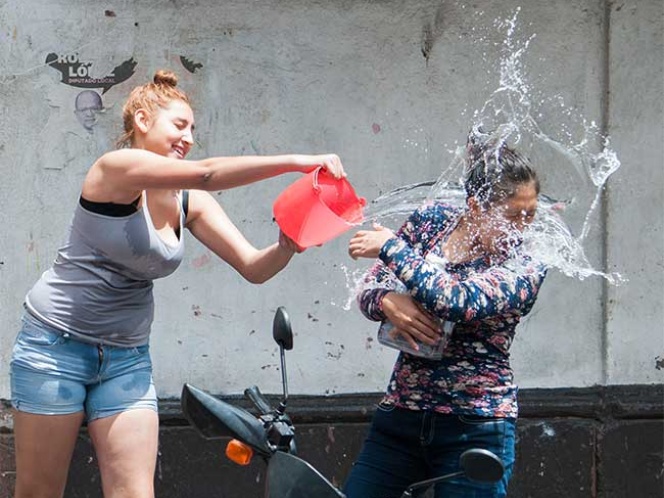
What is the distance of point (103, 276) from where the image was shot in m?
3.83

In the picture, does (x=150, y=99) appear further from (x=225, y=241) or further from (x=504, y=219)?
(x=504, y=219)

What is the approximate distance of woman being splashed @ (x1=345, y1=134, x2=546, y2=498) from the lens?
11.3 feet

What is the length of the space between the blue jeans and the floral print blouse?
39mm

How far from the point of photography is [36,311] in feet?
12.7

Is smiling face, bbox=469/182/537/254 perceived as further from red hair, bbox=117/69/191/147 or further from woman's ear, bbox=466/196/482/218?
red hair, bbox=117/69/191/147

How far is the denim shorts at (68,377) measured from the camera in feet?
12.5

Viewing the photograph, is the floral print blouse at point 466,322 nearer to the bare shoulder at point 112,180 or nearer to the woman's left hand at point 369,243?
the woman's left hand at point 369,243

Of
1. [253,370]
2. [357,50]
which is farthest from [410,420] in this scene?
[357,50]

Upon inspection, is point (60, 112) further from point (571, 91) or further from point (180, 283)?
point (571, 91)

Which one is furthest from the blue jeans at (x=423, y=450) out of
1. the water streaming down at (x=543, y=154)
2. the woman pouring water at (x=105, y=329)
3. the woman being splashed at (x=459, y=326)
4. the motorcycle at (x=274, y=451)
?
the water streaming down at (x=543, y=154)

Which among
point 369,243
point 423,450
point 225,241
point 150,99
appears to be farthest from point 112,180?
point 423,450

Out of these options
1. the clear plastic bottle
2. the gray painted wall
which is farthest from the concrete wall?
the clear plastic bottle

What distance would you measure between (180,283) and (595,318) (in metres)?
1.90

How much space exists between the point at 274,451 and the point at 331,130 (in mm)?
2584
